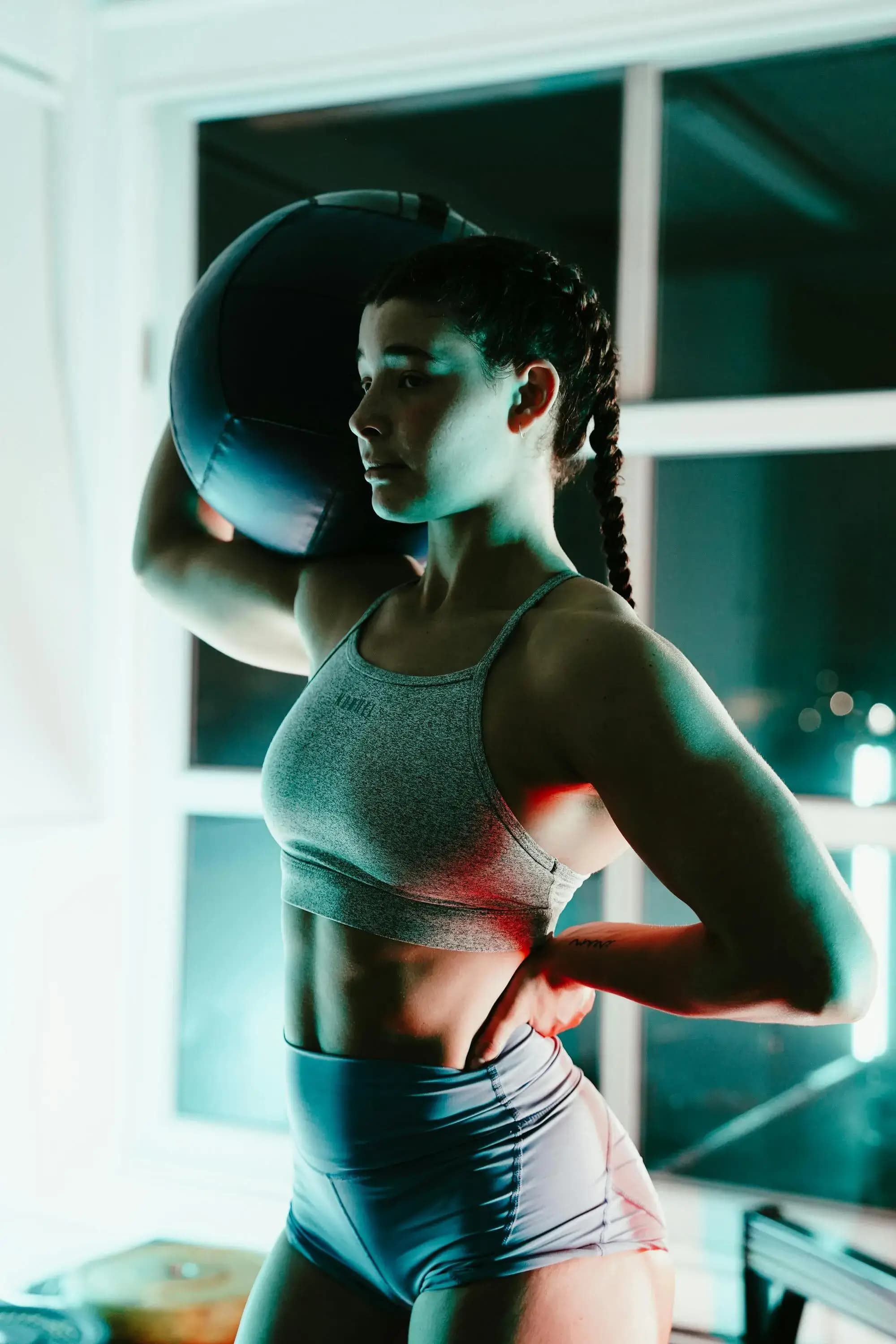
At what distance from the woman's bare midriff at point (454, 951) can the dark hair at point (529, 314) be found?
15cm

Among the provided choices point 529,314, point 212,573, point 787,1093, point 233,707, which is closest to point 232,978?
point 233,707

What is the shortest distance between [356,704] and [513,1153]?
344 millimetres

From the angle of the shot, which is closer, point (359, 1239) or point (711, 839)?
point (711, 839)

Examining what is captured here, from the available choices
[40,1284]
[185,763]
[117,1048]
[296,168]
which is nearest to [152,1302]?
[40,1284]

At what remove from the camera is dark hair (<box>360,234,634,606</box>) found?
0.94 m

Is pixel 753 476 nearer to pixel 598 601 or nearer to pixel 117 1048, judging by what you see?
pixel 598 601

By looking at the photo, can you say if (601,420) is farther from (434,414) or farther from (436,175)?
(436,175)

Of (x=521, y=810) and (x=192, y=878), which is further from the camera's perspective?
(x=192, y=878)

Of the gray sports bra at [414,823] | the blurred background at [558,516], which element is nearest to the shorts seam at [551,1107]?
the gray sports bra at [414,823]

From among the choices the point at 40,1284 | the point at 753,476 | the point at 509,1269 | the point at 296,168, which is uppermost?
the point at 296,168

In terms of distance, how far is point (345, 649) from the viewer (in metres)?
1.04

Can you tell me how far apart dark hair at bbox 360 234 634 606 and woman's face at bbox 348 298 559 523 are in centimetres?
1

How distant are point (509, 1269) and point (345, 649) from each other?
0.47 metres

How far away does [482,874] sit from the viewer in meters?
0.90
